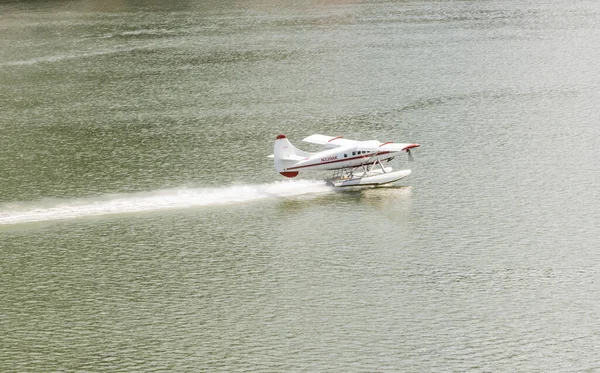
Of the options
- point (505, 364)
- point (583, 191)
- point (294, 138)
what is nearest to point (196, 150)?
point (294, 138)

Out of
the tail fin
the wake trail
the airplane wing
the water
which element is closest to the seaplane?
the tail fin

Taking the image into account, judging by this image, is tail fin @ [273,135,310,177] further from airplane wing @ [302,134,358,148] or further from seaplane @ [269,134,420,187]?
airplane wing @ [302,134,358,148]

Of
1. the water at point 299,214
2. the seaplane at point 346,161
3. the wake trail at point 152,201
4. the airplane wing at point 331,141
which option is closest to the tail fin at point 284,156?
the seaplane at point 346,161

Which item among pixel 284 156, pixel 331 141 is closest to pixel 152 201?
Answer: pixel 284 156

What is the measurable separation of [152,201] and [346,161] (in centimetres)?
1351

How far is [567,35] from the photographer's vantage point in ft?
359

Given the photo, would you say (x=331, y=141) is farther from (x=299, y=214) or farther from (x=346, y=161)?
(x=299, y=214)

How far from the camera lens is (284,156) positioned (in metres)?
60.8

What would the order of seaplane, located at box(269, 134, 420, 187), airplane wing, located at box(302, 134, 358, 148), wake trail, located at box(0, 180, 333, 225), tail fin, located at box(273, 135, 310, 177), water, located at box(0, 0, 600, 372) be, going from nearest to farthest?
water, located at box(0, 0, 600, 372) < wake trail, located at box(0, 180, 333, 225) < tail fin, located at box(273, 135, 310, 177) < seaplane, located at box(269, 134, 420, 187) < airplane wing, located at box(302, 134, 358, 148)

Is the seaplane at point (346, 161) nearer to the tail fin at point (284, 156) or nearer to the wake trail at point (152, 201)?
the tail fin at point (284, 156)

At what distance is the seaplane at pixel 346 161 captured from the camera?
6094 centimetres

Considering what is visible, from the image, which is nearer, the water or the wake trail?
the water

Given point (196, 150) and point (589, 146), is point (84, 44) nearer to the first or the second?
point (196, 150)

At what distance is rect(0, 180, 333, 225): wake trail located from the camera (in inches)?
2347
